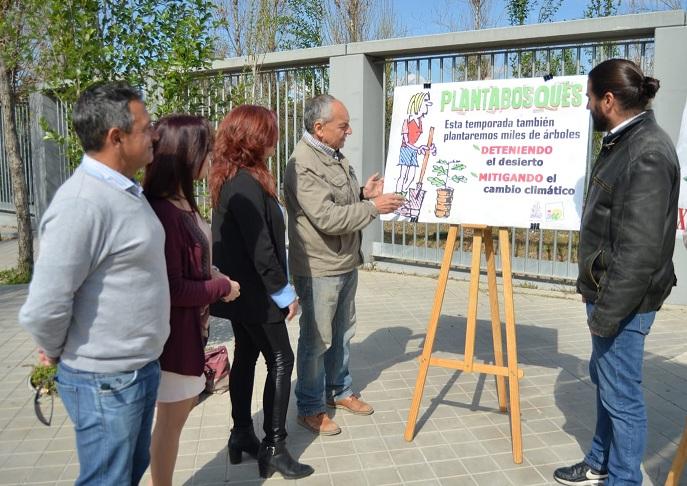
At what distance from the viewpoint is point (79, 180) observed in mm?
1950

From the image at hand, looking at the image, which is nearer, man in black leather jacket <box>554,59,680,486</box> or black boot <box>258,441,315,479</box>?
man in black leather jacket <box>554,59,680,486</box>

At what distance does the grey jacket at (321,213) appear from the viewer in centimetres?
351

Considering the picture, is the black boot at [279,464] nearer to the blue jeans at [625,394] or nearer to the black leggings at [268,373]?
the black leggings at [268,373]

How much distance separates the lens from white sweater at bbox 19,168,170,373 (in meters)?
1.88

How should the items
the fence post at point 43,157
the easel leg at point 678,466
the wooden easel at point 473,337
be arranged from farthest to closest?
the fence post at point 43,157 < the wooden easel at point 473,337 < the easel leg at point 678,466

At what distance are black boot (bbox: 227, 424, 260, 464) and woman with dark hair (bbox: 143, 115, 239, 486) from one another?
0.78 m

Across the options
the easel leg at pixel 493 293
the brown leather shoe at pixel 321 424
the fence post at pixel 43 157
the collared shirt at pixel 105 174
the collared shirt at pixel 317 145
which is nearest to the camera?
the collared shirt at pixel 105 174

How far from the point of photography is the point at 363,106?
8258 mm

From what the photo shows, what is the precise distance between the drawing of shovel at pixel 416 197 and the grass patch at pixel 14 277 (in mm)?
6387

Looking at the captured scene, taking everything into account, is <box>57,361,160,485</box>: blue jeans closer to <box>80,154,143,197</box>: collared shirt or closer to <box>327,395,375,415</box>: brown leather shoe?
<box>80,154,143,197</box>: collared shirt

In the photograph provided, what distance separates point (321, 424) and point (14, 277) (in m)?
6.55

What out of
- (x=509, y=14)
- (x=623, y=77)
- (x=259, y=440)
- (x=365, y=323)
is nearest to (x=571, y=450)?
(x=259, y=440)

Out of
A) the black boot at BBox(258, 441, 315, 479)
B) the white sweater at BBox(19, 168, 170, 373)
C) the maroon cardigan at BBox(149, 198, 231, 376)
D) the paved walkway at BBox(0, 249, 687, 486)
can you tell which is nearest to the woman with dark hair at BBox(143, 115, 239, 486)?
the maroon cardigan at BBox(149, 198, 231, 376)

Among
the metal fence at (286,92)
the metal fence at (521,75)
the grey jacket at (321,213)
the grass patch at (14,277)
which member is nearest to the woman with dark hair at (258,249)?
the grey jacket at (321,213)
